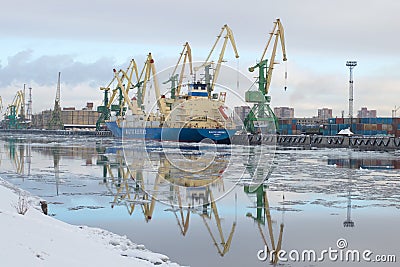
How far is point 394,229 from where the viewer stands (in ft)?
43.7

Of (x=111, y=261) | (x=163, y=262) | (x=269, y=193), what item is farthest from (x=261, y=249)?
(x=269, y=193)

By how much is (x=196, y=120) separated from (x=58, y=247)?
253 feet

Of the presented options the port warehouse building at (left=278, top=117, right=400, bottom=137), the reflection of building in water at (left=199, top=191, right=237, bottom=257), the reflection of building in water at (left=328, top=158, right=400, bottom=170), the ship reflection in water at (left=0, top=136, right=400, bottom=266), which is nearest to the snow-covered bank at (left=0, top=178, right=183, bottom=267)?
the ship reflection in water at (left=0, top=136, right=400, bottom=266)

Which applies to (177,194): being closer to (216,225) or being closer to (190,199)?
(190,199)

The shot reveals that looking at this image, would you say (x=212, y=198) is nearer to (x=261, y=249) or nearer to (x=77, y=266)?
(x=261, y=249)

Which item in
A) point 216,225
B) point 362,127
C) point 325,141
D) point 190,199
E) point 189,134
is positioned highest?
point 362,127

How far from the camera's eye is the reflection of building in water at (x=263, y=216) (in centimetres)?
1142

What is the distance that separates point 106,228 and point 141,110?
4336 inches

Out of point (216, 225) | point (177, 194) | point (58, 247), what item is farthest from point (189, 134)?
point (58, 247)

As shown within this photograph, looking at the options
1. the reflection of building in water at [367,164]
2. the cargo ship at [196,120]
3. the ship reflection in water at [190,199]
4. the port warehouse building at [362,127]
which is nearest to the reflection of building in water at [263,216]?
the ship reflection in water at [190,199]

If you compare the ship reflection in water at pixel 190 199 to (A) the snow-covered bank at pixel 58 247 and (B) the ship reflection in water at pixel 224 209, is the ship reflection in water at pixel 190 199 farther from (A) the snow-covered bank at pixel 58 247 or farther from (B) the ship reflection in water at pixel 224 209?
(A) the snow-covered bank at pixel 58 247

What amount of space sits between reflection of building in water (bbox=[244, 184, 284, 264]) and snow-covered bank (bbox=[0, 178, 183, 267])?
2.72 m

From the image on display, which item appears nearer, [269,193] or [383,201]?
[383,201]

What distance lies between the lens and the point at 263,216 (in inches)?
595
